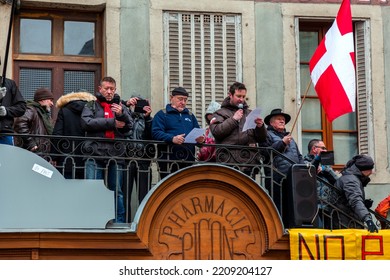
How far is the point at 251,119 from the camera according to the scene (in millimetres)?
14133

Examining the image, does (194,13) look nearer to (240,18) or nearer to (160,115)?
(240,18)

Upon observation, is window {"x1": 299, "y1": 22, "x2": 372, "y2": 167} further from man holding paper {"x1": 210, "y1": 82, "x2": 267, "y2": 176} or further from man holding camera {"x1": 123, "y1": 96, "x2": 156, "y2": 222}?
man holding camera {"x1": 123, "y1": 96, "x2": 156, "y2": 222}

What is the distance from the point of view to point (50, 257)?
548 inches

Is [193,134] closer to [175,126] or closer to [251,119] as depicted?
[175,126]

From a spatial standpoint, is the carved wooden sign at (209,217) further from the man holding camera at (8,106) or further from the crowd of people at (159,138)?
the man holding camera at (8,106)

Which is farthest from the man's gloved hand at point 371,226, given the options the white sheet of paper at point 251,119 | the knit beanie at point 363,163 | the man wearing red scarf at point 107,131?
the man wearing red scarf at point 107,131

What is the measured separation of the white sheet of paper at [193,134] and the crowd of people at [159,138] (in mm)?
42

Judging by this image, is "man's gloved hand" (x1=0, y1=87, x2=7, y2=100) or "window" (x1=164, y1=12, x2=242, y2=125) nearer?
"man's gloved hand" (x1=0, y1=87, x2=7, y2=100)

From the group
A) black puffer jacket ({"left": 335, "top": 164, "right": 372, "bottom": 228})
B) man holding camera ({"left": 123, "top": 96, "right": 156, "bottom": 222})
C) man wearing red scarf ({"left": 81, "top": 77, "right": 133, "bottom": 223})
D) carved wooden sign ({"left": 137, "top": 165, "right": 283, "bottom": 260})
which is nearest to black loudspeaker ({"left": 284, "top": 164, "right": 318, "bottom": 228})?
carved wooden sign ({"left": 137, "top": 165, "right": 283, "bottom": 260})

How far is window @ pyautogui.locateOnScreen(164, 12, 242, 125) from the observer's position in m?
17.2

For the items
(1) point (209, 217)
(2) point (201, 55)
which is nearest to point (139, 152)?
(1) point (209, 217)

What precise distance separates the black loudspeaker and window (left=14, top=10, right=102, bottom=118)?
12.7 ft

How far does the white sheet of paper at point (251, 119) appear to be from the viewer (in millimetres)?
14078

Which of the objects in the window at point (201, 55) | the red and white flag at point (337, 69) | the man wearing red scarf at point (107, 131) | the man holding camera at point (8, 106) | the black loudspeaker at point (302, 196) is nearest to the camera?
the man holding camera at point (8, 106)
